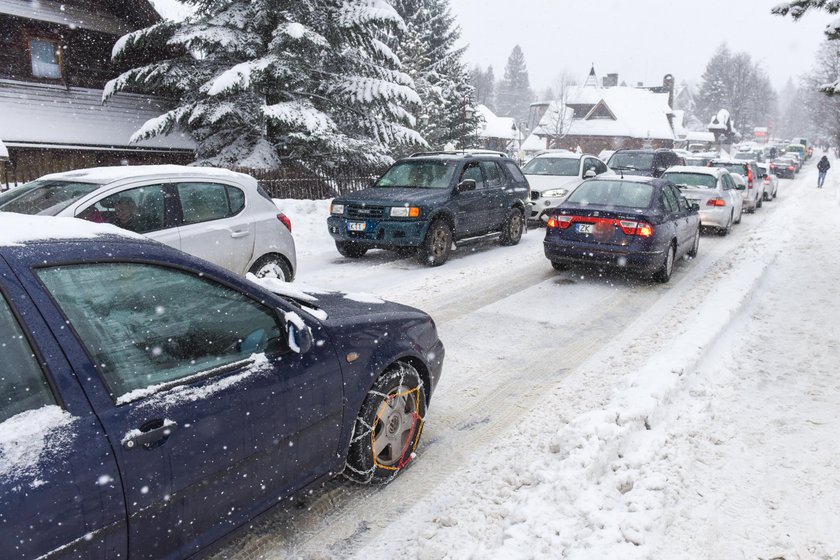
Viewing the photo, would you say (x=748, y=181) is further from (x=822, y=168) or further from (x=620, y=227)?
(x=822, y=168)

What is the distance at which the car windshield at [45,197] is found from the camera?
5.80 metres

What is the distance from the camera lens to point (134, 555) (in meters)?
2.16

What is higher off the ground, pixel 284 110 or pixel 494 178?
pixel 284 110

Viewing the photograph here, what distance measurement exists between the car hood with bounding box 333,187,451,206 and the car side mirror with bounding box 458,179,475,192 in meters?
0.25

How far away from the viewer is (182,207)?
21.5ft

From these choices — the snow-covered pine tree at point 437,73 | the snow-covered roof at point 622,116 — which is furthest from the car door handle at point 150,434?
the snow-covered roof at point 622,116

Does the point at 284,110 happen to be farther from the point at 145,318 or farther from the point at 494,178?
the point at 145,318

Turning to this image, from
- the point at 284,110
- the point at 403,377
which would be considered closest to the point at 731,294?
the point at 403,377

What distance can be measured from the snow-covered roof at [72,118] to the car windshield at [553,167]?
36.3ft

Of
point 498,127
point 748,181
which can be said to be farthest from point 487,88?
point 748,181

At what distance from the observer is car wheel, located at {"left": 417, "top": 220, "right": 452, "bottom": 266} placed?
10.0 m

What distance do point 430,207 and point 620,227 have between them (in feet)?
9.96

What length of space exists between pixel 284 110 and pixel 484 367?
11031mm

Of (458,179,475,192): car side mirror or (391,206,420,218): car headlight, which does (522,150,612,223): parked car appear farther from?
(391,206,420,218): car headlight
